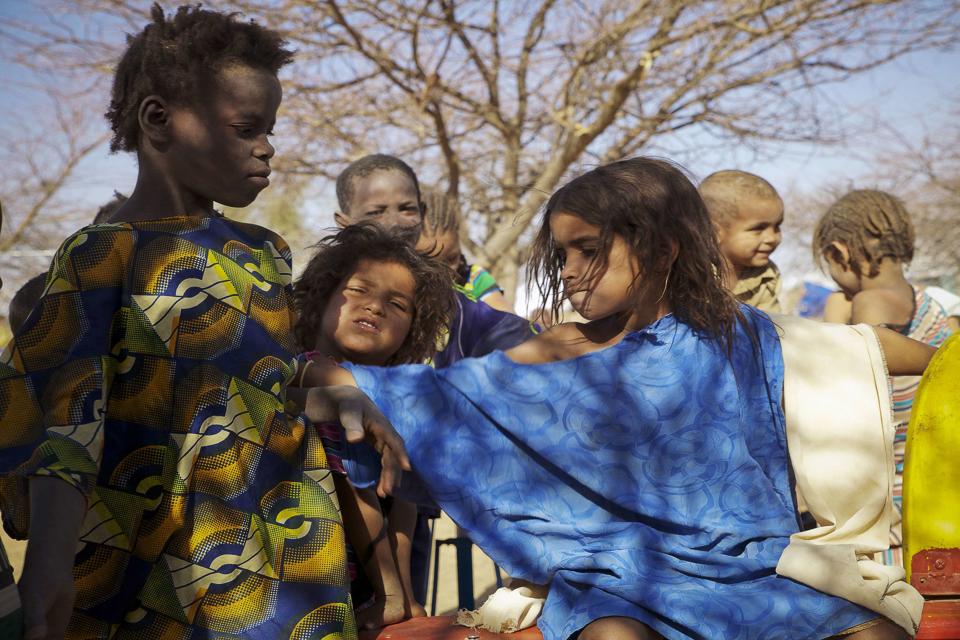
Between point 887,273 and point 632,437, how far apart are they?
8.17ft

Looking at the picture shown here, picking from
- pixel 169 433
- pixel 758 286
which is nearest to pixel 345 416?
pixel 169 433

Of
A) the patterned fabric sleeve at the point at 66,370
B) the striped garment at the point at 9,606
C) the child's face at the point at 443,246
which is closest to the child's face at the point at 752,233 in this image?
the child's face at the point at 443,246

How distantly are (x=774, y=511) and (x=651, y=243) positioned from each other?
2.15ft

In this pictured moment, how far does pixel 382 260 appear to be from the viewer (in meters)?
2.42

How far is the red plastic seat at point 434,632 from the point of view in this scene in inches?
73.4

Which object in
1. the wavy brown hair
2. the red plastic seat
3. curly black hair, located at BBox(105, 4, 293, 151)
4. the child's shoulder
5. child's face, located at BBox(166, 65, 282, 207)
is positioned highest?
curly black hair, located at BBox(105, 4, 293, 151)

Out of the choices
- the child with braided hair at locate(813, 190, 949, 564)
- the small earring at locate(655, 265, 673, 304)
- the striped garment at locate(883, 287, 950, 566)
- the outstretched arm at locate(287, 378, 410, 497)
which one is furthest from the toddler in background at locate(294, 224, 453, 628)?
the striped garment at locate(883, 287, 950, 566)

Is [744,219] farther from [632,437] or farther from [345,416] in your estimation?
[345,416]

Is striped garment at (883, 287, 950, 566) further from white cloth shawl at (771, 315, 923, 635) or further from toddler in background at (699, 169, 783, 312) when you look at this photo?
white cloth shawl at (771, 315, 923, 635)

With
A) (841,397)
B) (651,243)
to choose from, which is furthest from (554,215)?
(841,397)

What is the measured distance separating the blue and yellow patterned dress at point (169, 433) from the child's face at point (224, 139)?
0.09 metres

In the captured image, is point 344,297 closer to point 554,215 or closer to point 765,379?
point 554,215

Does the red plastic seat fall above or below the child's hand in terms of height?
below

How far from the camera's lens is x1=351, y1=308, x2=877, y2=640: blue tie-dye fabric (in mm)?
1816
